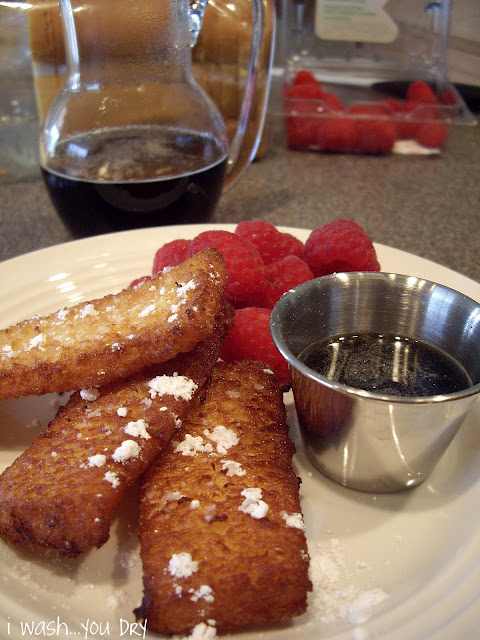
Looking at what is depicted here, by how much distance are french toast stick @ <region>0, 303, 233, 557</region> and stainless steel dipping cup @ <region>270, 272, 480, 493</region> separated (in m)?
0.20

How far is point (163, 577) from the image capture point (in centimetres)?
77

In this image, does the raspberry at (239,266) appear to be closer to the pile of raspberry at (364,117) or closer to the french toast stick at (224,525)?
the french toast stick at (224,525)

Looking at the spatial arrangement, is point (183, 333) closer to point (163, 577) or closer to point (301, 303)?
point (301, 303)

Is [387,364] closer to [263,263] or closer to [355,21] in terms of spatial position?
[263,263]

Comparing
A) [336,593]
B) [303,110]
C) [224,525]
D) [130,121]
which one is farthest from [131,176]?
[303,110]

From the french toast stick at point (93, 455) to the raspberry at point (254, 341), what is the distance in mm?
156

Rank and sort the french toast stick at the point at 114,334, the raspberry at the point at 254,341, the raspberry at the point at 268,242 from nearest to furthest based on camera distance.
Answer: the french toast stick at the point at 114,334
the raspberry at the point at 254,341
the raspberry at the point at 268,242

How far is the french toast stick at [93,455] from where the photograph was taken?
0.83m

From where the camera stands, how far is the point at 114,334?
1.07m

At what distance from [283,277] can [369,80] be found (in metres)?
2.01

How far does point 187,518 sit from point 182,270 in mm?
509

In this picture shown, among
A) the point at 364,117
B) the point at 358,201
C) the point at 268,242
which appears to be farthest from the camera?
the point at 364,117

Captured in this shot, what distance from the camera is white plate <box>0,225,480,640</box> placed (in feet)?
2.57

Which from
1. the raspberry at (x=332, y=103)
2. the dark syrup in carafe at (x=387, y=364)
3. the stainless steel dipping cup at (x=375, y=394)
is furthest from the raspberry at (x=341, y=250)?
the raspberry at (x=332, y=103)
